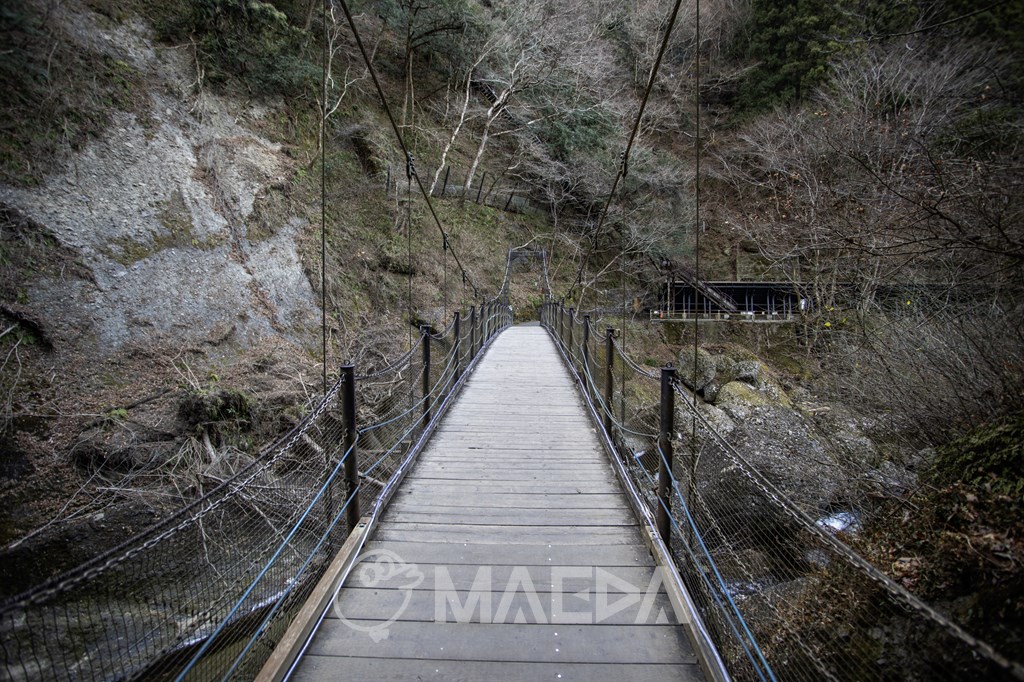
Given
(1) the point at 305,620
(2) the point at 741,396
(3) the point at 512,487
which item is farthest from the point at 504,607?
(2) the point at 741,396

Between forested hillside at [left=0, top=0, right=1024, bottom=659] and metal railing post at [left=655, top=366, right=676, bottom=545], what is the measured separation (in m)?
0.67

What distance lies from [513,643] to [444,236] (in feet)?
22.6

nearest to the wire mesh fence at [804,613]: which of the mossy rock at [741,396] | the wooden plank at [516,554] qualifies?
the wooden plank at [516,554]

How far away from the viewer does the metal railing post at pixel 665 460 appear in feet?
7.80

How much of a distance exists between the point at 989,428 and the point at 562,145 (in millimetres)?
16183

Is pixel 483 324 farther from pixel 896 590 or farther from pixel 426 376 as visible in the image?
pixel 896 590

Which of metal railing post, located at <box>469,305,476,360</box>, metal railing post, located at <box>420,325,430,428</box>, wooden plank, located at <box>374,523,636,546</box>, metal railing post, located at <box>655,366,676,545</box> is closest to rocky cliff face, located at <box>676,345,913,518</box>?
metal railing post, located at <box>655,366,676,545</box>

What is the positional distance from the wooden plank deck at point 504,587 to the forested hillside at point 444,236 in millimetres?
1126

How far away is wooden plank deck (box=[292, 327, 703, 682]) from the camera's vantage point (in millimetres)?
1677

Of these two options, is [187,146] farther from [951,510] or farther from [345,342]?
[951,510]

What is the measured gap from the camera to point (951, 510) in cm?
236

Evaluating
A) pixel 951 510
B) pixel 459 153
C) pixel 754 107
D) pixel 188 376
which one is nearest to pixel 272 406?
pixel 188 376

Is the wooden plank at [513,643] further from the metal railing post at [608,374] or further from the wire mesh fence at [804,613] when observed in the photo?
the metal railing post at [608,374]

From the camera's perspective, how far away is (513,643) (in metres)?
1.76
